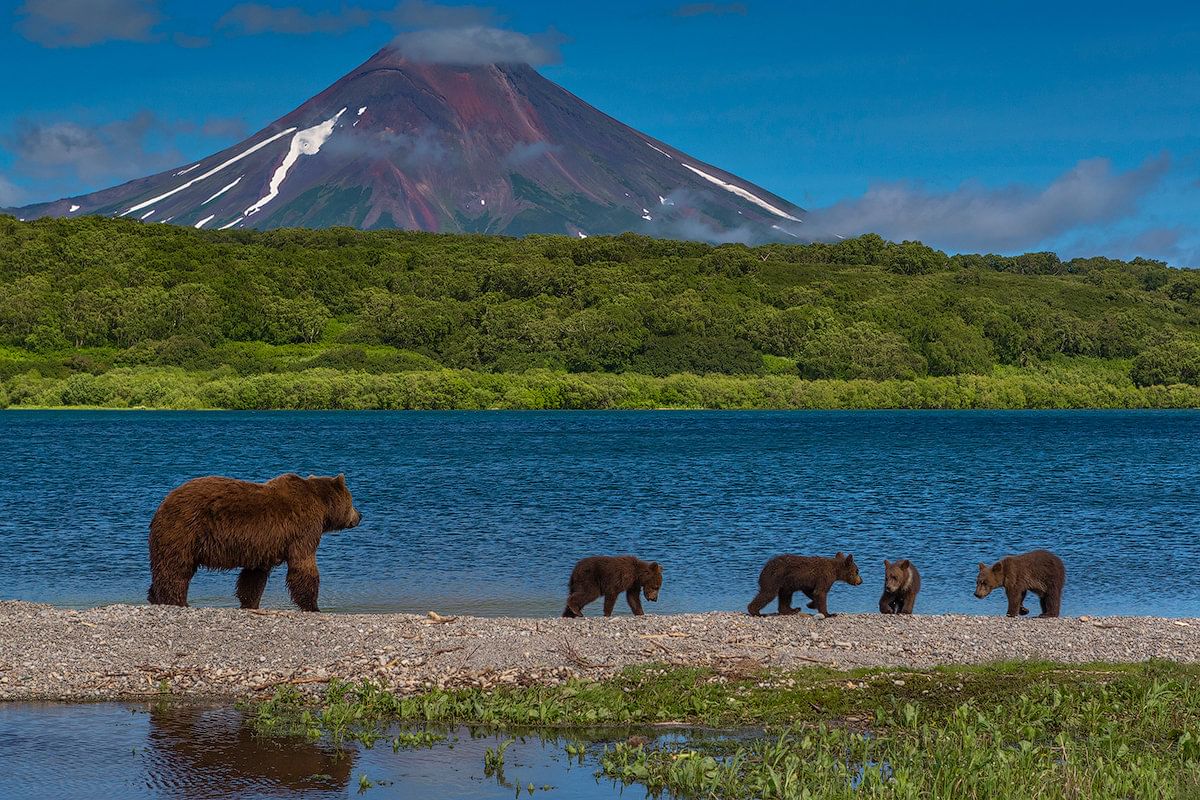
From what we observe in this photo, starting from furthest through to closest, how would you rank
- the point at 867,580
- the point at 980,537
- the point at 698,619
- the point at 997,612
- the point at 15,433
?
the point at 15,433, the point at 980,537, the point at 867,580, the point at 997,612, the point at 698,619

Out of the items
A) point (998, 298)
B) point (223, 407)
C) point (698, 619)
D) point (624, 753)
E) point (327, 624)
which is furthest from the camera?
point (998, 298)

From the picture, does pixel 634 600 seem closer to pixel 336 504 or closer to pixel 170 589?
pixel 336 504

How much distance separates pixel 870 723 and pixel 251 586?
8802 millimetres

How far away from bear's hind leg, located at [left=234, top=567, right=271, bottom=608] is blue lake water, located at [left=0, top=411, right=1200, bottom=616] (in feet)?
13.1

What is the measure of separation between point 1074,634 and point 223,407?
13769 centimetres

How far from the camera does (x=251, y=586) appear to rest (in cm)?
1673

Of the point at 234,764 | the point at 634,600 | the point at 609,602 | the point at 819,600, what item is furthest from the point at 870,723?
the point at 634,600

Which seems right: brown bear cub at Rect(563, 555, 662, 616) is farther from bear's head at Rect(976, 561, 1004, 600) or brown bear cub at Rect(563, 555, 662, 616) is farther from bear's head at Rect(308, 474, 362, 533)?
bear's head at Rect(976, 561, 1004, 600)

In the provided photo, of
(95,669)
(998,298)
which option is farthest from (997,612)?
(998,298)

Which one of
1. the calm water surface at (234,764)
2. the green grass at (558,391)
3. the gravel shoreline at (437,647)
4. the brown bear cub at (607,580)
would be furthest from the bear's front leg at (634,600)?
the green grass at (558,391)

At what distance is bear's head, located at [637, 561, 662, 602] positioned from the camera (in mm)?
19123

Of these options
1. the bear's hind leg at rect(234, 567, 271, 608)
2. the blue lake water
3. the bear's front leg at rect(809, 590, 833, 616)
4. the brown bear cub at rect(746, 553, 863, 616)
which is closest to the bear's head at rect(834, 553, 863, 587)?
the brown bear cub at rect(746, 553, 863, 616)

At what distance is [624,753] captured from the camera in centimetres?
1058

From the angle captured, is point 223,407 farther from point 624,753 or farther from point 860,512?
point 624,753
